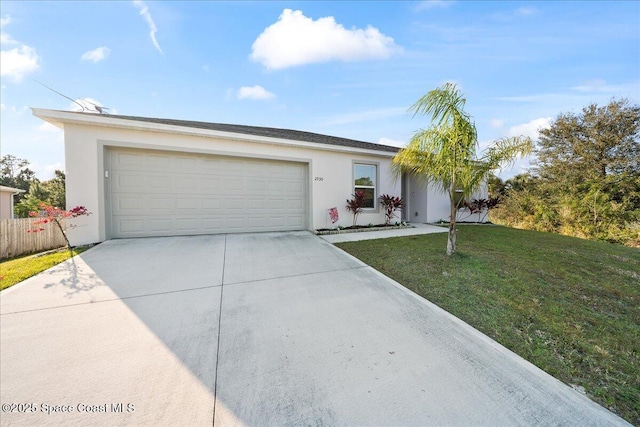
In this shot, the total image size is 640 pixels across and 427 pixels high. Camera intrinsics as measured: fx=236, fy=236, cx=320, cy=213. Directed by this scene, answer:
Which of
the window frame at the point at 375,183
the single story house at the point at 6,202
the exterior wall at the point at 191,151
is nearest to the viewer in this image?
the exterior wall at the point at 191,151

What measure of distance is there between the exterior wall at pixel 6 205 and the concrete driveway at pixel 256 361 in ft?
57.9

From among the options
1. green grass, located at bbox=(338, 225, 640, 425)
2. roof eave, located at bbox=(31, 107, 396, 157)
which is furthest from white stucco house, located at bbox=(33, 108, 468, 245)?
green grass, located at bbox=(338, 225, 640, 425)

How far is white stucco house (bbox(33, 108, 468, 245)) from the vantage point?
5.46 meters

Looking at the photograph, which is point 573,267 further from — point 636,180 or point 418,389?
point 636,180

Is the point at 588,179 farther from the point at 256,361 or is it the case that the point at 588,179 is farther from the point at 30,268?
the point at 30,268

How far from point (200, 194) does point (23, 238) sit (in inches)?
212

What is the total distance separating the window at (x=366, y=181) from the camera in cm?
823

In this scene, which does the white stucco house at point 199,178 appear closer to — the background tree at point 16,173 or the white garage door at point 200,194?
the white garage door at point 200,194

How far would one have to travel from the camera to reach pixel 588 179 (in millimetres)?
12898

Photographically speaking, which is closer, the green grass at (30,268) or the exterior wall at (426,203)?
the green grass at (30,268)

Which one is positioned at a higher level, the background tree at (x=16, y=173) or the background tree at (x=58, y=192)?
the background tree at (x=16, y=173)

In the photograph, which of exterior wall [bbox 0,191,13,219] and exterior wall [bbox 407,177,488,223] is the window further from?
exterior wall [bbox 0,191,13,219]

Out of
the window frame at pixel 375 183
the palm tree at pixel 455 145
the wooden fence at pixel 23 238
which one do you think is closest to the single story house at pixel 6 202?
the wooden fence at pixel 23 238

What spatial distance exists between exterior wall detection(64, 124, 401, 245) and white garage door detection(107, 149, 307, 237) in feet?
0.75
